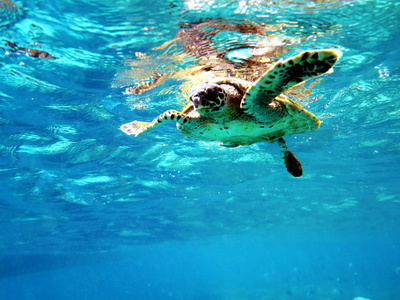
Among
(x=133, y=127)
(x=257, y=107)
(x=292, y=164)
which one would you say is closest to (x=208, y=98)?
(x=257, y=107)

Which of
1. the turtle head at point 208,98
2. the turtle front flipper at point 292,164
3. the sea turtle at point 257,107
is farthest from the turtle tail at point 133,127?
the turtle front flipper at point 292,164

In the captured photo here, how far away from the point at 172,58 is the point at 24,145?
370 inches

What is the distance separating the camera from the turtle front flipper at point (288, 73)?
310 cm

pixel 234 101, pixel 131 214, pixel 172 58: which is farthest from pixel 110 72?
pixel 131 214

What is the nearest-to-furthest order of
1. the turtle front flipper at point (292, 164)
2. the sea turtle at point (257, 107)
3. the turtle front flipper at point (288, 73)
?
the turtle front flipper at point (288, 73) < the sea turtle at point (257, 107) < the turtle front flipper at point (292, 164)

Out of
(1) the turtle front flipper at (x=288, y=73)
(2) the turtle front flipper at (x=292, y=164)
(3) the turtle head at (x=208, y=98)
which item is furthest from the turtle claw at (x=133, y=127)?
(2) the turtle front flipper at (x=292, y=164)

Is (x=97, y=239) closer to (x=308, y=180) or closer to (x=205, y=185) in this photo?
(x=205, y=185)

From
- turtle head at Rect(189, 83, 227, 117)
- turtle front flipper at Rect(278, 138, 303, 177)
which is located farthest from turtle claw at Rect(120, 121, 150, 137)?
turtle front flipper at Rect(278, 138, 303, 177)

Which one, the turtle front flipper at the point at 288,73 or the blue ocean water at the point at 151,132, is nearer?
the turtle front flipper at the point at 288,73

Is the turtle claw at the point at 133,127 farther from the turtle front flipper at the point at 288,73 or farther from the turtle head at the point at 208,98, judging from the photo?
the turtle front flipper at the point at 288,73

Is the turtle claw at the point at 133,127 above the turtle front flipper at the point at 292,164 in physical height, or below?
above

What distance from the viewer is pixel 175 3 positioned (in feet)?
20.0

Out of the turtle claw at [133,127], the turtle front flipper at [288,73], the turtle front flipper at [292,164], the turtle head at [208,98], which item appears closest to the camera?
the turtle front flipper at [288,73]

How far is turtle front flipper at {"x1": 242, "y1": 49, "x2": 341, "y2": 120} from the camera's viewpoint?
3.10m
